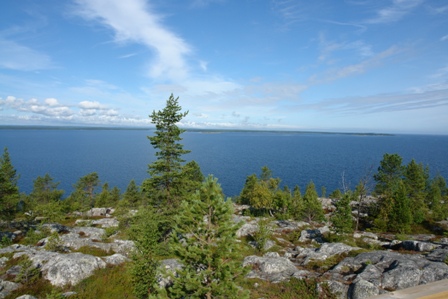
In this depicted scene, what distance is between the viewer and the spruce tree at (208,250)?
1052cm

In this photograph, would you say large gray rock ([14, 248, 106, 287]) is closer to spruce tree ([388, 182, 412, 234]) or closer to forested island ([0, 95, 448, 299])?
forested island ([0, 95, 448, 299])

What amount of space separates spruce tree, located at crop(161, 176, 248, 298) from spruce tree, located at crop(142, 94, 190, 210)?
16.8 meters

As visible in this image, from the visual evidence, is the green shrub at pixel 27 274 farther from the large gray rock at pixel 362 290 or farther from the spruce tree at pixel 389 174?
the spruce tree at pixel 389 174

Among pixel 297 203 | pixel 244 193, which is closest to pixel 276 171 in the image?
pixel 244 193

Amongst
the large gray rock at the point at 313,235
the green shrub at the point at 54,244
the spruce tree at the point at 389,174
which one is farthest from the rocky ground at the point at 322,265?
the spruce tree at the point at 389,174

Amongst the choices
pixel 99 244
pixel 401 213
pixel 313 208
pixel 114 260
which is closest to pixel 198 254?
pixel 114 260

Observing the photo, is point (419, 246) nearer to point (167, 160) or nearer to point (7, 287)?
point (167, 160)

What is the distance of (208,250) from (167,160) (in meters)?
18.9

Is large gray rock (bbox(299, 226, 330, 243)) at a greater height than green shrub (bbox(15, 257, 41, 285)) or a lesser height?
lesser

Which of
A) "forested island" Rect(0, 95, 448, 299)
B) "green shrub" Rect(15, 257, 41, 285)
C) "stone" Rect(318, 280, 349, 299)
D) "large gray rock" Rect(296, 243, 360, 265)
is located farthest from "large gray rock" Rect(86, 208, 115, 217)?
"stone" Rect(318, 280, 349, 299)

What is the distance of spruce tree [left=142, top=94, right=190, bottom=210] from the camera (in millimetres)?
28000

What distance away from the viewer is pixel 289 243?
33.9 meters

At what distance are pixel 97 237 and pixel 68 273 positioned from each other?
15.9 metres

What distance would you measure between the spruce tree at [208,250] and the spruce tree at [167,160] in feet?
55.1
